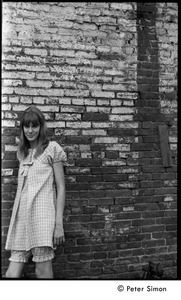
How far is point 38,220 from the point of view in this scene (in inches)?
128

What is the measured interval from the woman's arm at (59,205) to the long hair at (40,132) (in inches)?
8.0

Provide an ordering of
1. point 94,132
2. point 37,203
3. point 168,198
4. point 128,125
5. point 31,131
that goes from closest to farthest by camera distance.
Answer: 1. point 37,203
2. point 31,131
3. point 94,132
4. point 128,125
5. point 168,198

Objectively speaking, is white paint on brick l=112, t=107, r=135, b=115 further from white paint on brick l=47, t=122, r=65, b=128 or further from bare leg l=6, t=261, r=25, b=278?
bare leg l=6, t=261, r=25, b=278

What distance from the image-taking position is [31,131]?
3367 mm

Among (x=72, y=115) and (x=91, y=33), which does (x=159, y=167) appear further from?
(x=91, y=33)

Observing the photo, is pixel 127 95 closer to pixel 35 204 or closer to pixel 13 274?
pixel 35 204

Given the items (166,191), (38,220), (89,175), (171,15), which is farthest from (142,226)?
(171,15)

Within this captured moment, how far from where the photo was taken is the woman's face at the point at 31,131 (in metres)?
3.37

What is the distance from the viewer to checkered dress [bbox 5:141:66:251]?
324 centimetres

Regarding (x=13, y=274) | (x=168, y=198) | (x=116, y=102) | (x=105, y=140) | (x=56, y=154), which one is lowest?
(x=13, y=274)

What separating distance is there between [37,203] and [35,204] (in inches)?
0.8

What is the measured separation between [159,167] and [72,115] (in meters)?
1.09

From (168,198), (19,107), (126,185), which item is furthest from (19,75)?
(168,198)

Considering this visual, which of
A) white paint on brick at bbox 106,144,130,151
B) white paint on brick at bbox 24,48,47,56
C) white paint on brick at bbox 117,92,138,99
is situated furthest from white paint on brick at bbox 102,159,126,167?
white paint on brick at bbox 24,48,47,56
